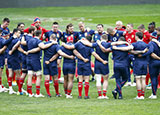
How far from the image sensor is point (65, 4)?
42.1 metres

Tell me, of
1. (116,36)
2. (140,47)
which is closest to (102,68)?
(140,47)

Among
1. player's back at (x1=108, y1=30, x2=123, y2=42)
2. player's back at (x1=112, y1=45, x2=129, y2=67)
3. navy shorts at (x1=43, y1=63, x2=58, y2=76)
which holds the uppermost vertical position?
player's back at (x1=108, y1=30, x2=123, y2=42)

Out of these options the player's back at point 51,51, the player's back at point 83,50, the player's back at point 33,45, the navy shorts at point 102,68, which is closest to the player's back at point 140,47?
the navy shorts at point 102,68

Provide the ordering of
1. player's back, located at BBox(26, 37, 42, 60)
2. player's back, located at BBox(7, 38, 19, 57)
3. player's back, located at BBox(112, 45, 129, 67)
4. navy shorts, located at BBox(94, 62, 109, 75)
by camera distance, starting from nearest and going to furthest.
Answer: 1. player's back, located at BBox(112, 45, 129, 67)
2. navy shorts, located at BBox(94, 62, 109, 75)
3. player's back, located at BBox(26, 37, 42, 60)
4. player's back, located at BBox(7, 38, 19, 57)

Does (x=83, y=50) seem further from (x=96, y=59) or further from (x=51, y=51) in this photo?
(x=51, y=51)

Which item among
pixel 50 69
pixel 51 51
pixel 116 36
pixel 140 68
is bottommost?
pixel 50 69

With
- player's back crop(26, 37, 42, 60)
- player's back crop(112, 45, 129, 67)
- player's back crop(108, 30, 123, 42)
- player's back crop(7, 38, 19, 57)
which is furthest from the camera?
player's back crop(108, 30, 123, 42)

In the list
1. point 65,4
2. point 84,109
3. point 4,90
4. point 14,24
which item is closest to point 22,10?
point 65,4

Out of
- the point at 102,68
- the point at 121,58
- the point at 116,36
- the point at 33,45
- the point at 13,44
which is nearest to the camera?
the point at 121,58

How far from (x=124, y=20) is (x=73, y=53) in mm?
20584

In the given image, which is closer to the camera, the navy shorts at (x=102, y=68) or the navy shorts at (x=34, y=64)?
the navy shorts at (x=102, y=68)

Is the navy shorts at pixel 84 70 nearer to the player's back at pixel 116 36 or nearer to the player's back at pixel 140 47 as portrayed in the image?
the player's back at pixel 140 47

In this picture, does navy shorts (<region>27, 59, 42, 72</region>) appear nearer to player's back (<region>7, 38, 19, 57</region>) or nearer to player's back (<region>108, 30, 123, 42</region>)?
player's back (<region>7, 38, 19, 57</region>)

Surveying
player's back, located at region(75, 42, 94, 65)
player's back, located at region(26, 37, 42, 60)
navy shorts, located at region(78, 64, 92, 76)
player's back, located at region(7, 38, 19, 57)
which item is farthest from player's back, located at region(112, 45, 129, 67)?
player's back, located at region(7, 38, 19, 57)
